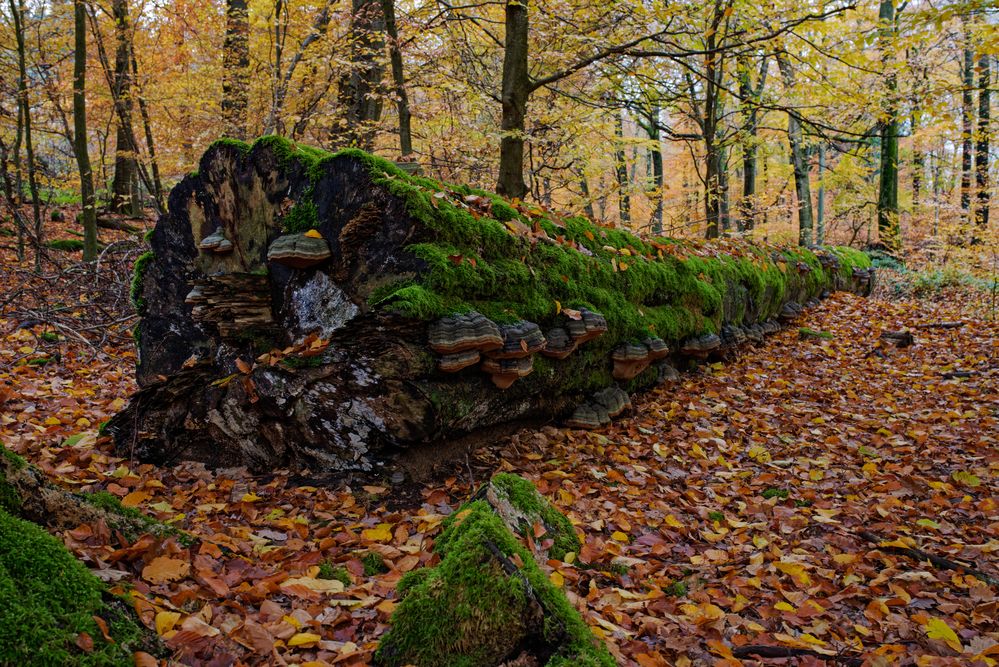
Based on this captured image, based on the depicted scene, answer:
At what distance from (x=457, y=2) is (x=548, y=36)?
2912 mm

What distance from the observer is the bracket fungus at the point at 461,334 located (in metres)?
4.02

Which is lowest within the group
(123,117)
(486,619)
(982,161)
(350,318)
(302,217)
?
(486,619)

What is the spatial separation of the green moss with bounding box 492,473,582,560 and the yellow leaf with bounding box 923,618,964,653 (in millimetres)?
1857

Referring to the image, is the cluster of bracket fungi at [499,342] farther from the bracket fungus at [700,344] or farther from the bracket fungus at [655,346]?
the bracket fungus at [700,344]

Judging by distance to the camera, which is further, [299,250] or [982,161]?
[982,161]

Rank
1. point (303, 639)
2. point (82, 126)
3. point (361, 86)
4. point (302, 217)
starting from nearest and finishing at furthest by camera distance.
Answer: point (303, 639)
point (302, 217)
point (82, 126)
point (361, 86)

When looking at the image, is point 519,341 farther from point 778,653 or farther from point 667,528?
point 778,653

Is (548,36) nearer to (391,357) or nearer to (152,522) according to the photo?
(391,357)

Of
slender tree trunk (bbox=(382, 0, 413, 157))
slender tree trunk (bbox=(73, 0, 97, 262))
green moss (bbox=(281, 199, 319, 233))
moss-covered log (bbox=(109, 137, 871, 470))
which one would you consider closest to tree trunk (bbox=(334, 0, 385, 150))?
slender tree trunk (bbox=(382, 0, 413, 157))

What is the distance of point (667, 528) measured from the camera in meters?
4.12

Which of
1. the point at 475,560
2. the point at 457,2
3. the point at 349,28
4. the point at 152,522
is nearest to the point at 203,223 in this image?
the point at 152,522

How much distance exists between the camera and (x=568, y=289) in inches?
213

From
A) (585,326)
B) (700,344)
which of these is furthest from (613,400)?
(700,344)

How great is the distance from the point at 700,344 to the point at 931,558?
392cm
